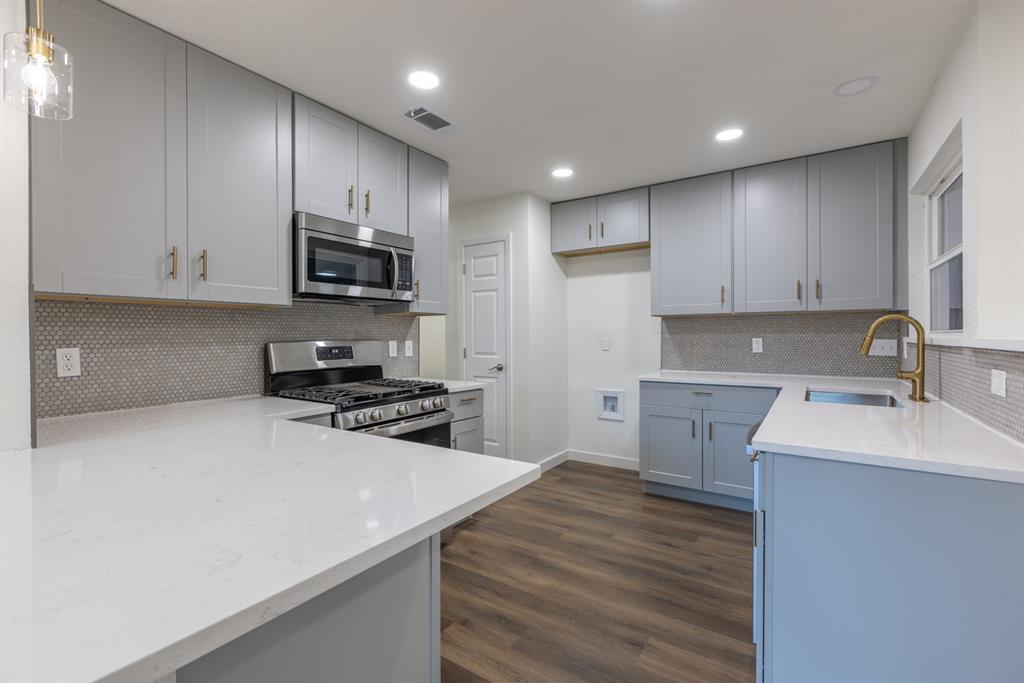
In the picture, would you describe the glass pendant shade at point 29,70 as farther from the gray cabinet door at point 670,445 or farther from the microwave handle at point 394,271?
the gray cabinet door at point 670,445

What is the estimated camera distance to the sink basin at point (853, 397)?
106 inches

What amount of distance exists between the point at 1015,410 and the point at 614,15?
190cm

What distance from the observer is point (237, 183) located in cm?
216

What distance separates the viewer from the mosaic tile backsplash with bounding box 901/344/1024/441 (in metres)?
1.44

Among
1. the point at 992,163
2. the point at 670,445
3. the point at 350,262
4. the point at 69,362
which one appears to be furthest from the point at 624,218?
the point at 69,362

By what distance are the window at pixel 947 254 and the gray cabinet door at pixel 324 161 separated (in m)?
2.98

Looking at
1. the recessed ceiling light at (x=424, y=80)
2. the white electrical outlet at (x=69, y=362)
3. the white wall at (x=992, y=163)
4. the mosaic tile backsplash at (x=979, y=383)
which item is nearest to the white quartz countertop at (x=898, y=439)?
the mosaic tile backsplash at (x=979, y=383)

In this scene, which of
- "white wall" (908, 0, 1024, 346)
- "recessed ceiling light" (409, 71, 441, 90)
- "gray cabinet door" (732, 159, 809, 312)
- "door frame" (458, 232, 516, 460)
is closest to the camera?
"white wall" (908, 0, 1024, 346)

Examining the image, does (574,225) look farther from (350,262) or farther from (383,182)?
(350,262)

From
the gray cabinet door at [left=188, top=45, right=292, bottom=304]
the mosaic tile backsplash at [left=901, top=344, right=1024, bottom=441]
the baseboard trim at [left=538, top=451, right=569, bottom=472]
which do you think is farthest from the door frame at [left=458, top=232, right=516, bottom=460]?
the mosaic tile backsplash at [left=901, top=344, right=1024, bottom=441]

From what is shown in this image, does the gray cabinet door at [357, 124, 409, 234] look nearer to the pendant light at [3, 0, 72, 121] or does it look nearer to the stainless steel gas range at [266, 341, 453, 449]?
the stainless steel gas range at [266, 341, 453, 449]

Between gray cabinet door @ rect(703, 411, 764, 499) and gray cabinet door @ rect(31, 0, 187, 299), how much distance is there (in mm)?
3244

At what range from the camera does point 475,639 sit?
1.91m

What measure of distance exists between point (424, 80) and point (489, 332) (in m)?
2.28
